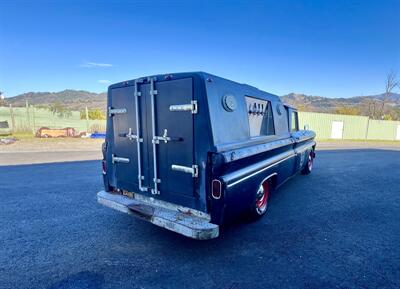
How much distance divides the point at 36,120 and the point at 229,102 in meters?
24.3

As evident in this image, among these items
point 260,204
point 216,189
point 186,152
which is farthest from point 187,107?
point 260,204

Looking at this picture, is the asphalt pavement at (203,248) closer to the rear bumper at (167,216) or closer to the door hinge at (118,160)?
the rear bumper at (167,216)

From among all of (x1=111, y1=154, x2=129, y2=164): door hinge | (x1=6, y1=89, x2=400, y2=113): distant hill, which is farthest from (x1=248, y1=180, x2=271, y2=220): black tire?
(x1=6, y1=89, x2=400, y2=113): distant hill

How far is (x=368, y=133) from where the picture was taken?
29.8 metres

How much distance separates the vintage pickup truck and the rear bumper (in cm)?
1

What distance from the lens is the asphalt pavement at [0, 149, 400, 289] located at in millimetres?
2611

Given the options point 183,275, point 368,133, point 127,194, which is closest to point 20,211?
point 127,194

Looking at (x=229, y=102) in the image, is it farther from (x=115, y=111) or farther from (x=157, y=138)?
(x=115, y=111)

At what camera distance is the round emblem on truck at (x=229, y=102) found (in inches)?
127

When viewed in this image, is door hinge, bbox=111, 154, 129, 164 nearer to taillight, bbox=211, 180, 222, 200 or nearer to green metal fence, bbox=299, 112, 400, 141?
taillight, bbox=211, 180, 222, 200

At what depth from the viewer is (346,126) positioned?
2828cm

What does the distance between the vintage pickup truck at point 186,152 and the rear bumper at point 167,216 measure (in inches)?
0.5

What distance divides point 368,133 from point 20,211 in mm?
36001

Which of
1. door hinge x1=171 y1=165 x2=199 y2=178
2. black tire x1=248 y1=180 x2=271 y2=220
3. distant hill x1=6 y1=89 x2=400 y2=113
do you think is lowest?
black tire x1=248 y1=180 x2=271 y2=220
